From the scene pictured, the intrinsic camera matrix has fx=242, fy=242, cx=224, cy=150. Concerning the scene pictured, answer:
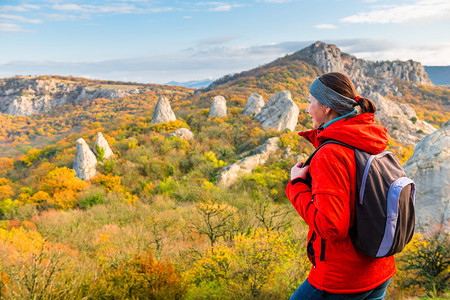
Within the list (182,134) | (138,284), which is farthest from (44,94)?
(138,284)

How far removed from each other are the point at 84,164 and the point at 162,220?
38.5ft

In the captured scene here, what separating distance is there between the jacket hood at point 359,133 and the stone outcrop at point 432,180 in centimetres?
874

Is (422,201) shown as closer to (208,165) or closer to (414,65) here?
(208,165)

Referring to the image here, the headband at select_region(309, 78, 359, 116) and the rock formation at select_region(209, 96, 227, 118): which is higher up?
the headband at select_region(309, 78, 359, 116)

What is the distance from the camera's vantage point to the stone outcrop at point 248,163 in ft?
61.1

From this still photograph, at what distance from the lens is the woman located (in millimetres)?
1312

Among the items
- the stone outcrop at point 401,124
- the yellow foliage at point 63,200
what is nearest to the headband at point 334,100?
the yellow foliage at point 63,200

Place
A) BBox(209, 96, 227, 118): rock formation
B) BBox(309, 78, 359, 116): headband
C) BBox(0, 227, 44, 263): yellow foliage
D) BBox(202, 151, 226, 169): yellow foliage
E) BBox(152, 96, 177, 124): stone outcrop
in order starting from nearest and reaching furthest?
BBox(309, 78, 359, 116): headband
BBox(0, 227, 44, 263): yellow foliage
BBox(202, 151, 226, 169): yellow foliage
BBox(152, 96, 177, 124): stone outcrop
BBox(209, 96, 227, 118): rock formation

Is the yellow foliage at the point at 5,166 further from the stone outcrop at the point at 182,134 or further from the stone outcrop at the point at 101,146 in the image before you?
the stone outcrop at the point at 182,134

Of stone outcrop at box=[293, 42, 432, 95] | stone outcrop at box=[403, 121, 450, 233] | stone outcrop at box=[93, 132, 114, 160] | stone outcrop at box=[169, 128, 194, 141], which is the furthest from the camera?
stone outcrop at box=[293, 42, 432, 95]

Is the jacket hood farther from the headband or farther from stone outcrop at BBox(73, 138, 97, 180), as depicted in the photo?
stone outcrop at BBox(73, 138, 97, 180)

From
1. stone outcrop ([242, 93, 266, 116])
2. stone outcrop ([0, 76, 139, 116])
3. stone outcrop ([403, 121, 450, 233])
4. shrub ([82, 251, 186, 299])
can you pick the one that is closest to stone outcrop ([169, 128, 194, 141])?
stone outcrop ([242, 93, 266, 116])

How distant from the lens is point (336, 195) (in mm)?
1297

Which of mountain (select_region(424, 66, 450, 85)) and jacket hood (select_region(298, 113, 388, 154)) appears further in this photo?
mountain (select_region(424, 66, 450, 85))
